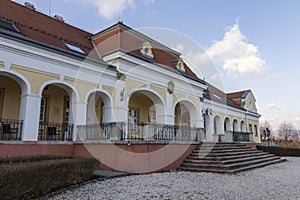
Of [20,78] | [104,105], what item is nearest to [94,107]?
[104,105]

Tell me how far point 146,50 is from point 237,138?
11.4 m

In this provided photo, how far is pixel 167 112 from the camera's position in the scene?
1485cm

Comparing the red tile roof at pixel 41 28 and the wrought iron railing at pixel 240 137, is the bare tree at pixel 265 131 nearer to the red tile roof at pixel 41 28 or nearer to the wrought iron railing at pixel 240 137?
the wrought iron railing at pixel 240 137

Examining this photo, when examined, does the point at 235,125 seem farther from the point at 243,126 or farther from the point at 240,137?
the point at 240,137

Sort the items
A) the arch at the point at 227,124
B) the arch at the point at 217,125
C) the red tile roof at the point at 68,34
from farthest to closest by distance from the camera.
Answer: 1. the arch at the point at 227,124
2. the arch at the point at 217,125
3. the red tile roof at the point at 68,34

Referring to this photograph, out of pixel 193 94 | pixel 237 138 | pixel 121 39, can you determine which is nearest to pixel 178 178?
pixel 121 39

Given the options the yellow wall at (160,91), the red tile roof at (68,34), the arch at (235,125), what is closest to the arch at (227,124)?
the arch at (235,125)

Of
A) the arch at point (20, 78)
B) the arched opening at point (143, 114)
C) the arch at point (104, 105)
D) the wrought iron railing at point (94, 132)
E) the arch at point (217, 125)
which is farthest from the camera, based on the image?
the arch at point (217, 125)

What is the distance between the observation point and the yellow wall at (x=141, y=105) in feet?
54.3

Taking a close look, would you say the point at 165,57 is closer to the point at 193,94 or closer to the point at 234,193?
the point at 193,94

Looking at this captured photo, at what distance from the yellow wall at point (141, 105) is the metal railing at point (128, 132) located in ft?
17.7

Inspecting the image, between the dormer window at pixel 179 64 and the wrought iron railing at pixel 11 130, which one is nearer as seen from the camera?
the wrought iron railing at pixel 11 130

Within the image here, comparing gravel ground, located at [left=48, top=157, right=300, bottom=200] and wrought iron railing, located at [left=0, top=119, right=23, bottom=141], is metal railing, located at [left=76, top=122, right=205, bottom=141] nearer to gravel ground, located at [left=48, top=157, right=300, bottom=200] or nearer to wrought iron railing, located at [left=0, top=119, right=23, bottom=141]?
gravel ground, located at [left=48, top=157, right=300, bottom=200]

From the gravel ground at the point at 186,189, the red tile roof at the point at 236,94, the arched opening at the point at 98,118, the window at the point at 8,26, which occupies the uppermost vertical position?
the red tile roof at the point at 236,94
